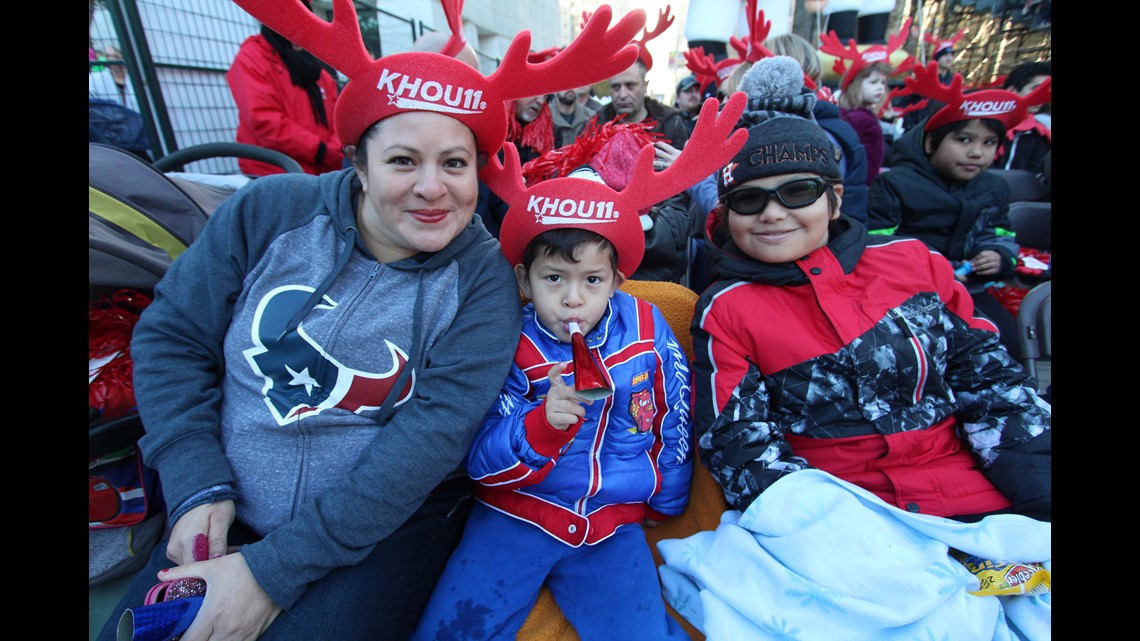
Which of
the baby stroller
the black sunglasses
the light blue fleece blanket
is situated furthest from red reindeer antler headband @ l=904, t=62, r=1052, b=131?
the baby stroller

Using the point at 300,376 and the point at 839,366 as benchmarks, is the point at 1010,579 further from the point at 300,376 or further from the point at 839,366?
the point at 300,376

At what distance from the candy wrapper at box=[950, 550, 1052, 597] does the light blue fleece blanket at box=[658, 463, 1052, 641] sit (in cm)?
1

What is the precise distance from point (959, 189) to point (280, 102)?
388cm

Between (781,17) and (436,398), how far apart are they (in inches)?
230

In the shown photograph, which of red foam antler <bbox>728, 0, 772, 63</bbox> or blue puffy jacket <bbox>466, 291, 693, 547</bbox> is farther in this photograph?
red foam antler <bbox>728, 0, 772, 63</bbox>

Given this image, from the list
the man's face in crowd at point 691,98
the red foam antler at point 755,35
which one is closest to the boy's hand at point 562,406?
the red foam antler at point 755,35

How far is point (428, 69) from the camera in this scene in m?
1.23

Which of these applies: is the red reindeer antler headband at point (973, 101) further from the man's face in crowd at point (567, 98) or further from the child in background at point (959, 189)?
the man's face in crowd at point (567, 98)

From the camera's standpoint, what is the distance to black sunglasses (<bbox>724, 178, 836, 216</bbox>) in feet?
4.82

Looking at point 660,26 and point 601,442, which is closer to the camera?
point 601,442

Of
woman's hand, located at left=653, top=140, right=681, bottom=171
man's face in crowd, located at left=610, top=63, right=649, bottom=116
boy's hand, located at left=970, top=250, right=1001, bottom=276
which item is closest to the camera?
boy's hand, located at left=970, top=250, right=1001, bottom=276

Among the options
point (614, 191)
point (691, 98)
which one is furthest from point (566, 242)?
point (691, 98)

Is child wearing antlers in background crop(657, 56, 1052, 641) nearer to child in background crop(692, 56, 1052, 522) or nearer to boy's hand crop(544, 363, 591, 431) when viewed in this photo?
child in background crop(692, 56, 1052, 522)

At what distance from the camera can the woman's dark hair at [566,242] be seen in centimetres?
142
